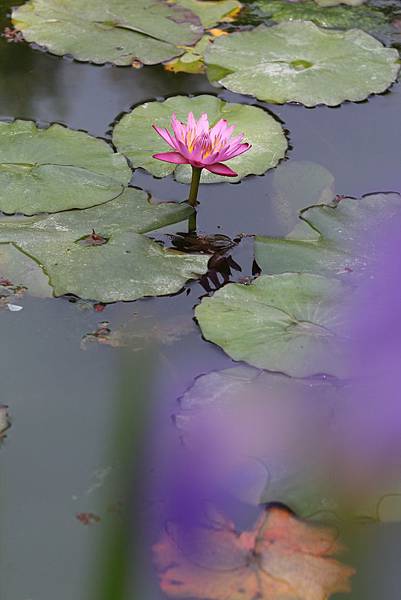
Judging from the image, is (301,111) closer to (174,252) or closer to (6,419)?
(174,252)

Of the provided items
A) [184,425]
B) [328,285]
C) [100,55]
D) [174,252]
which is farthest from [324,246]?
[100,55]

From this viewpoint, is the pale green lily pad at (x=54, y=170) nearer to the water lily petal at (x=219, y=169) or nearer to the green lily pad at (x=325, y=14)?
the water lily petal at (x=219, y=169)

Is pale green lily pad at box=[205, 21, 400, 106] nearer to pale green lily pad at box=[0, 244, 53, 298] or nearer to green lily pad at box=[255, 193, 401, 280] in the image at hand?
green lily pad at box=[255, 193, 401, 280]

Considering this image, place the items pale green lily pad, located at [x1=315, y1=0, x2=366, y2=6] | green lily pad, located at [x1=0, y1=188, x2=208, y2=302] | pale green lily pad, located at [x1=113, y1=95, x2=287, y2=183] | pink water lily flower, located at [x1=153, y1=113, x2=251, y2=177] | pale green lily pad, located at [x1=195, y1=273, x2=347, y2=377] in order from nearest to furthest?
pale green lily pad, located at [x1=195, y1=273, x2=347, y2=377]
green lily pad, located at [x1=0, y1=188, x2=208, y2=302]
pink water lily flower, located at [x1=153, y1=113, x2=251, y2=177]
pale green lily pad, located at [x1=113, y1=95, x2=287, y2=183]
pale green lily pad, located at [x1=315, y1=0, x2=366, y2=6]

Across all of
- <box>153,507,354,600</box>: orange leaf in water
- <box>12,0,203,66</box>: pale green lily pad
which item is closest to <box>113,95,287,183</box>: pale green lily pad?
<box>12,0,203,66</box>: pale green lily pad

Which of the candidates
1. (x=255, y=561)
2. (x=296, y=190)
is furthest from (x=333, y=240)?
(x=255, y=561)

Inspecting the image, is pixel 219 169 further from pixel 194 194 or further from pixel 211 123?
pixel 211 123

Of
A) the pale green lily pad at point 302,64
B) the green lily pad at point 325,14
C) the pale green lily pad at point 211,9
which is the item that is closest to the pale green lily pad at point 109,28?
the pale green lily pad at point 211,9
